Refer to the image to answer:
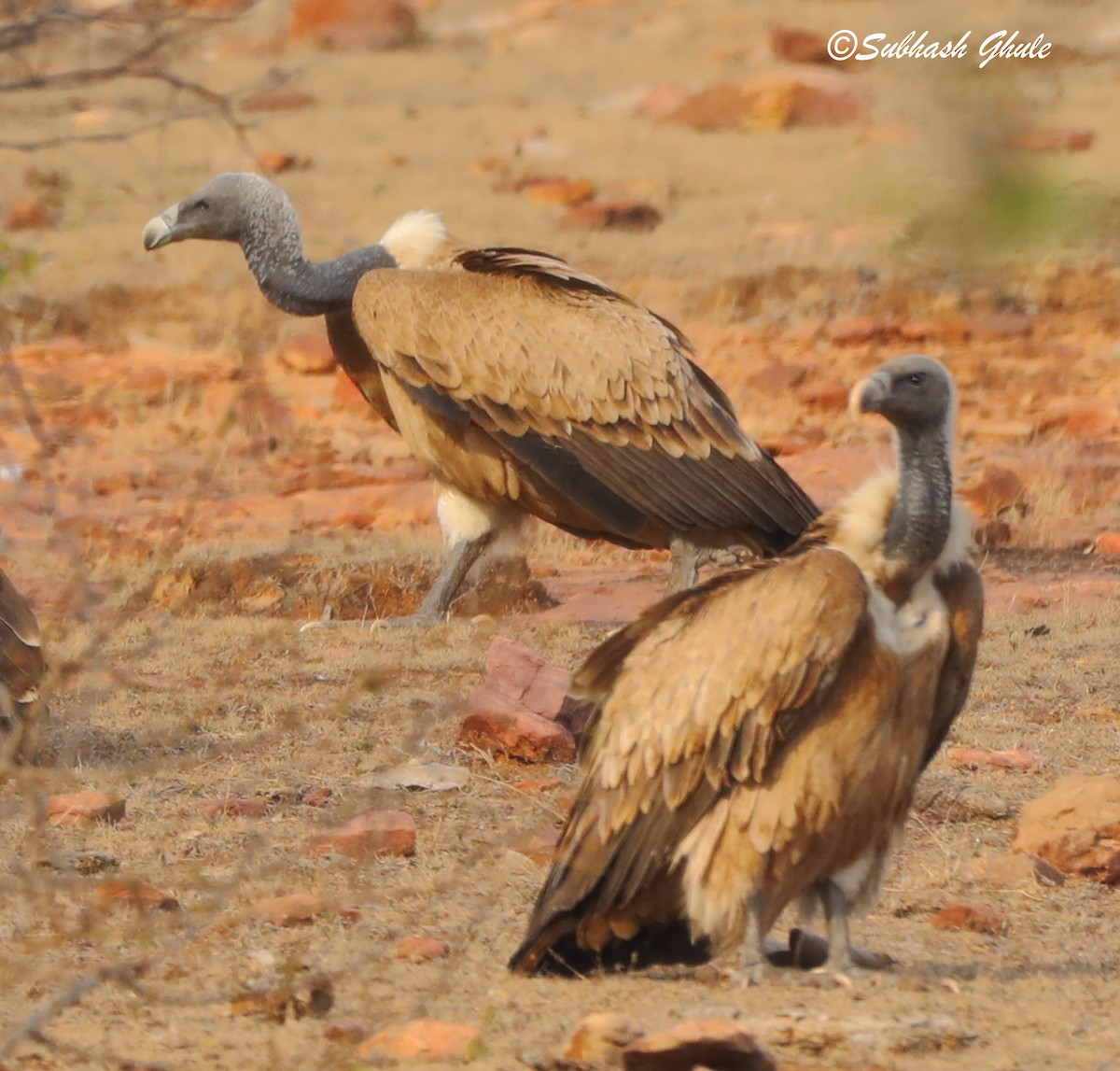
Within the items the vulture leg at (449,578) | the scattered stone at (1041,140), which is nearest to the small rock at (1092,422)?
the vulture leg at (449,578)

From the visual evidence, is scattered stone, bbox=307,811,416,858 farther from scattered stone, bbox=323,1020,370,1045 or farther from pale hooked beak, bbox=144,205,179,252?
pale hooked beak, bbox=144,205,179,252

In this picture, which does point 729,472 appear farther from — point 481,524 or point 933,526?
point 933,526

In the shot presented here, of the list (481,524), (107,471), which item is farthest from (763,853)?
(107,471)

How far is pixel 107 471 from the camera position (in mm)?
13484

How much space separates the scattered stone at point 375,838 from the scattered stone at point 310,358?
11.4 metres

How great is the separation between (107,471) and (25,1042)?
1030cm

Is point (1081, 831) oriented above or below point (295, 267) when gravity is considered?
below

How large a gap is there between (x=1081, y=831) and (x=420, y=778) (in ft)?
5.74

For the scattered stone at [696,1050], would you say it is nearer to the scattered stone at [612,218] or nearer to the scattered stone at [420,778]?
the scattered stone at [420,778]

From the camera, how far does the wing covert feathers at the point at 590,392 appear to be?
7.32 metres

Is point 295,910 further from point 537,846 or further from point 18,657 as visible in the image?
point 18,657

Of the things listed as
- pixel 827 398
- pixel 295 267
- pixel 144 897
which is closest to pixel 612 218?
pixel 827 398

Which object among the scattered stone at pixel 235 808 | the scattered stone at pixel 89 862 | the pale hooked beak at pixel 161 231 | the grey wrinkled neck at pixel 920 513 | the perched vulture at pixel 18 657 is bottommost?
the scattered stone at pixel 89 862

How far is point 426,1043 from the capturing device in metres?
3.41
